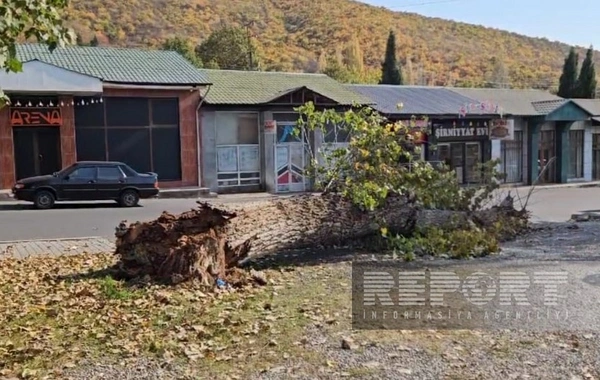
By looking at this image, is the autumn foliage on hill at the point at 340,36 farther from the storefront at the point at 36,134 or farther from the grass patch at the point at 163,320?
the grass patch at the point at 163,320

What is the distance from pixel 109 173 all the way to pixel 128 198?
1.08 m

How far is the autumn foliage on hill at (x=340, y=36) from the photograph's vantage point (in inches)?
2427

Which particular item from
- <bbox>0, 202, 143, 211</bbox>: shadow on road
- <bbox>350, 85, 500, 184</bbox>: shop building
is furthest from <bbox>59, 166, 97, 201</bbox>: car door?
<bbox>350, 85, 500, 184</bbox>: shop building

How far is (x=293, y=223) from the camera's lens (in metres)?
8.67

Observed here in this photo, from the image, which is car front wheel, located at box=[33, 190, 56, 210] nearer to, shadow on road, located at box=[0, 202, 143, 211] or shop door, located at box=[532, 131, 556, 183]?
shadow on road, located at box=[0, 202, 143, 211]

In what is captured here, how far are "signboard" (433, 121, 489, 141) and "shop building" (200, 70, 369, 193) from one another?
695 cm

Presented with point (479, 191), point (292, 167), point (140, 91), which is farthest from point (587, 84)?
point (479, 191)

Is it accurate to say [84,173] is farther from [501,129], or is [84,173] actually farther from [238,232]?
[501,129]

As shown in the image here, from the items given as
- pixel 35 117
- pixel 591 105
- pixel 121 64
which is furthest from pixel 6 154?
pixel 591 105

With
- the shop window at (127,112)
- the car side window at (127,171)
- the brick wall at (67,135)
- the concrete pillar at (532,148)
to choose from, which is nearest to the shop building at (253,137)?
→ the shop window at (127,112)

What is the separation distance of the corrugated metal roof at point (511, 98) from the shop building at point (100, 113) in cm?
1918

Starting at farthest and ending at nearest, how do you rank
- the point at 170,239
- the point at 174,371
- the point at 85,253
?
the point at 85,253
the point at 170,239
the point at 174,371

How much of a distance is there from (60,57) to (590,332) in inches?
1006

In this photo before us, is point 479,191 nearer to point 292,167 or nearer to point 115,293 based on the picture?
point 115,293
